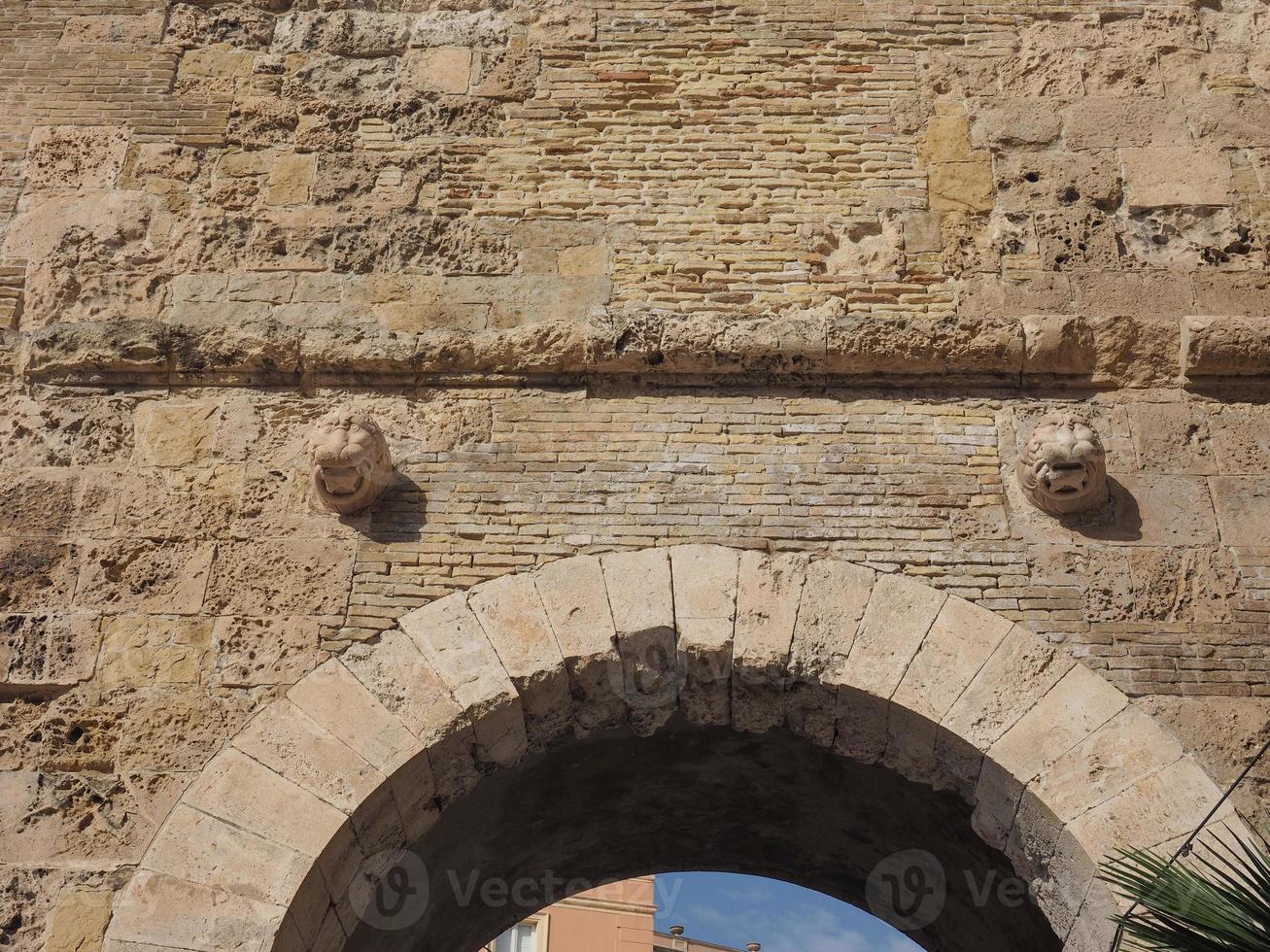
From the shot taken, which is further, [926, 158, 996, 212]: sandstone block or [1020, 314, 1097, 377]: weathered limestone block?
[926, 158, 996, 212]: sandstone block

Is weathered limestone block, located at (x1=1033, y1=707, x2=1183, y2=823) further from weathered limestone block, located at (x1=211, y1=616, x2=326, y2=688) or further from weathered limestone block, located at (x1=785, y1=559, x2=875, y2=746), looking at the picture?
weathered limestone block, located at (x1=211, y1=616, x2=326, y2=688)

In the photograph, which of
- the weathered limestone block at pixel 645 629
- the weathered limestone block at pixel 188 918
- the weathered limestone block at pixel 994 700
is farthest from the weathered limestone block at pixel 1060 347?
the weathered limestone block at pixel 188 918

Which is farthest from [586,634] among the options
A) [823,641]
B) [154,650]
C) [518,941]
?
[518,941]

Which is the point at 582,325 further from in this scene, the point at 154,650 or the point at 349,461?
the point at 154,650

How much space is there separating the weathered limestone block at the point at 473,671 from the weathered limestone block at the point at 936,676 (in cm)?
117

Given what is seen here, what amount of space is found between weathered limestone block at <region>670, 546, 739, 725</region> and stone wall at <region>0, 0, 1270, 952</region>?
0.38ft

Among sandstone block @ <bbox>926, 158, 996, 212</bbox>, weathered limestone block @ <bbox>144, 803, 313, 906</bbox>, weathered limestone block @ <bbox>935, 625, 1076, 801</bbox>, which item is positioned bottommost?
weathered limestone block @ <bbox>144, 803, 313, 906</bbox>

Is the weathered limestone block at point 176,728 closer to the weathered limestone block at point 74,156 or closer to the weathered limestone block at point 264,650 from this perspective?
the weathered limestone block at point 264,650

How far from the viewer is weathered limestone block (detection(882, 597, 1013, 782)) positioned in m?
4.22

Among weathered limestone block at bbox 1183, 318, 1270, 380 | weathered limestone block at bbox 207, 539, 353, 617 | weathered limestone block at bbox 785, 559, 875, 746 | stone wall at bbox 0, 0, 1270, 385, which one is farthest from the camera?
Answer: stone wall at bbox 0, 0, 1270, 385

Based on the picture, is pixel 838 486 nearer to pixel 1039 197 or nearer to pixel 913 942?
pixel 1039 197

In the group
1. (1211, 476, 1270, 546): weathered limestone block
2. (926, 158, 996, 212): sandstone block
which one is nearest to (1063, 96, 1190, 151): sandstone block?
(926, 158, 996, 212): sandstone block

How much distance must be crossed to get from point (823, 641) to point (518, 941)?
11.8m

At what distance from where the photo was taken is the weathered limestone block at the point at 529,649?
4332 millimetres
